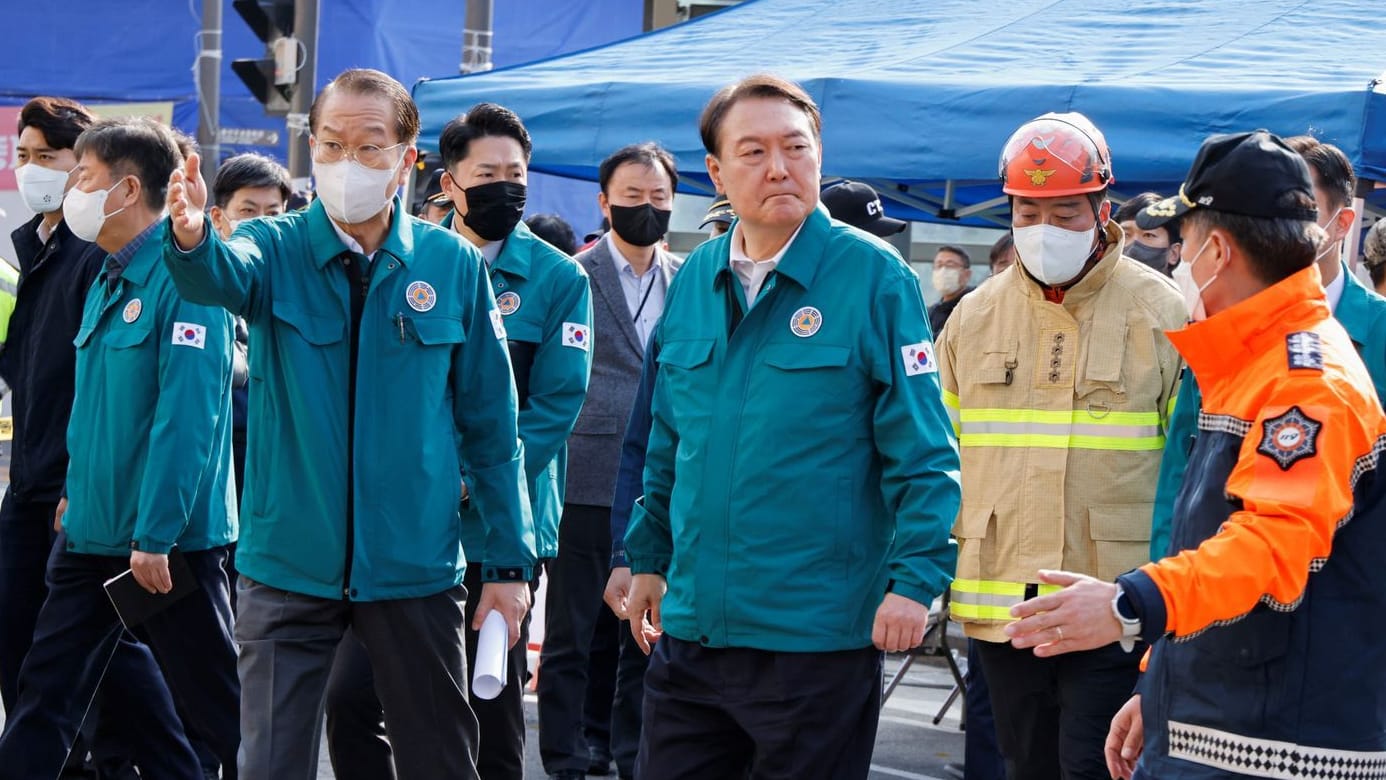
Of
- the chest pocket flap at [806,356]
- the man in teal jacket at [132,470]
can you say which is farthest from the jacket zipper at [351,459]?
the man in teal jacket at [132,470]

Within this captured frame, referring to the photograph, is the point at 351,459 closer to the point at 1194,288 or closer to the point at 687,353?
the point at 687,353

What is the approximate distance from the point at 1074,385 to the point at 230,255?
2135 mm

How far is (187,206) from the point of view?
12.7ft

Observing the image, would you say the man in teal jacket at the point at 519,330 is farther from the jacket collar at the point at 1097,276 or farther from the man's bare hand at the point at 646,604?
the jacket collar at the point at 1097,276

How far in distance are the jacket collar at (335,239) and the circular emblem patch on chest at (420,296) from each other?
62 mm

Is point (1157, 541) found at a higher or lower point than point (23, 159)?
lower

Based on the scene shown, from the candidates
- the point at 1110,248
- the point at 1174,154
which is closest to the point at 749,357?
the point at 1110,248

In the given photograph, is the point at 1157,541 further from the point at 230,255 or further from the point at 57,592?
the point at 57,592

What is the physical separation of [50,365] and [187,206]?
2.20 metres

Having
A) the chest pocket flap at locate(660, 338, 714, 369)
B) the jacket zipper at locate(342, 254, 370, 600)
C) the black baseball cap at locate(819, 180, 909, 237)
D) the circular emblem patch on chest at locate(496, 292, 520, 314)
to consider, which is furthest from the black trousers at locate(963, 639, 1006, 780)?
the jacket zipper at locate(342, 254, 370, 600)

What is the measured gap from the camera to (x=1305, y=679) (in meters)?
3.16

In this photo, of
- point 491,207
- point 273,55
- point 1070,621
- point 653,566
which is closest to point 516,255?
point 491,207

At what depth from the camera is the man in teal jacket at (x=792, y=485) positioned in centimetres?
382

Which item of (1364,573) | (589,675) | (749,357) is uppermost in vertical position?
(749,357)
